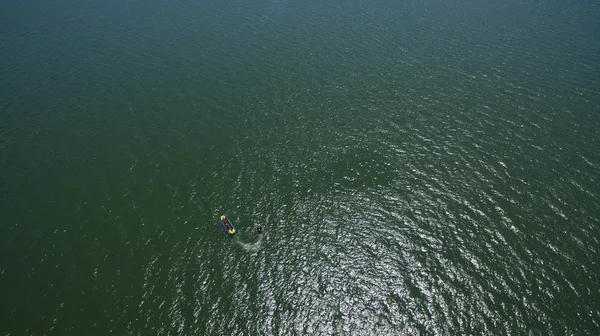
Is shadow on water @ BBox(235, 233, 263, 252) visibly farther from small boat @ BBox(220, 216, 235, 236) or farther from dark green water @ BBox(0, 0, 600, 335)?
small boat @ BBox(220, 216, 235, 236)

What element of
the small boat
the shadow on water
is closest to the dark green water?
the shadow on water

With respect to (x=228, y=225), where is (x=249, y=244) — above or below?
below

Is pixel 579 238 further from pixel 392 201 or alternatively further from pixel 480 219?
pixel 392 201

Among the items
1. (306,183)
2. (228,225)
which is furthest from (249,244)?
(306,183)

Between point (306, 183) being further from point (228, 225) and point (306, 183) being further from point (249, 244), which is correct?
point (228, 225)

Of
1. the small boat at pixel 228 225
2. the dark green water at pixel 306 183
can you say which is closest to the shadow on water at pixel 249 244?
the dark green water at pixel 306 183

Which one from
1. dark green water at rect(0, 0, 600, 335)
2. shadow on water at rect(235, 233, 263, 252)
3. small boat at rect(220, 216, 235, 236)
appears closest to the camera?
dark green water at rect(0, 0, 600, 335)

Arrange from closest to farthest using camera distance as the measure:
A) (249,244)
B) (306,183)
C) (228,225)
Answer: (249,244) → (228,225) → (306,183)
